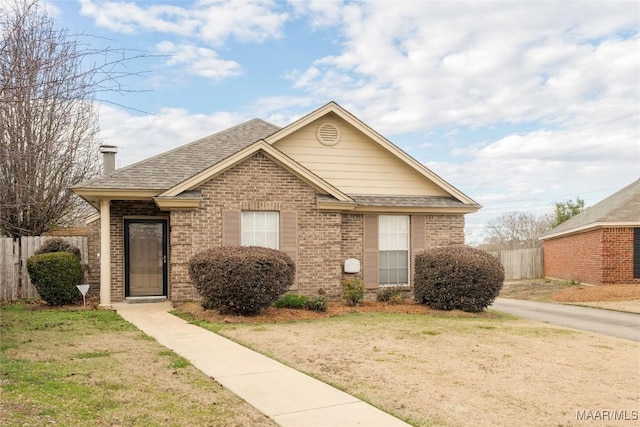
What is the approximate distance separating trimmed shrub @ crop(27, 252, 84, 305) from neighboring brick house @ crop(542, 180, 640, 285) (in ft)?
62.7

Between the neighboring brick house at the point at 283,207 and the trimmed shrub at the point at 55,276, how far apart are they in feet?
2.93

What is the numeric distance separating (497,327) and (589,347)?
2.18 metres

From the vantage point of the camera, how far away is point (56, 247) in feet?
53.4

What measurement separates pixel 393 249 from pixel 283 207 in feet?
13.0

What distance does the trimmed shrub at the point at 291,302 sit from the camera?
13.8m

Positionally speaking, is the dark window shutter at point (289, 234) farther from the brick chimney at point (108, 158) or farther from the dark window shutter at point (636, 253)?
the dark window shutter at point (636, 253)

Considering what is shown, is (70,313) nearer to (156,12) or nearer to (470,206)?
(156,12)

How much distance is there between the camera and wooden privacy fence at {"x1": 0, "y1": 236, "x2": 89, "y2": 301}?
55.0ft

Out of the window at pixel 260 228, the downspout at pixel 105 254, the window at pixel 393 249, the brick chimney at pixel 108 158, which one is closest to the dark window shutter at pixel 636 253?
the window at pixel 393 249

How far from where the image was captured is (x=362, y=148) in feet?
56.7

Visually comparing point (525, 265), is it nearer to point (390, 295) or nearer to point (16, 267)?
point (390, 295)

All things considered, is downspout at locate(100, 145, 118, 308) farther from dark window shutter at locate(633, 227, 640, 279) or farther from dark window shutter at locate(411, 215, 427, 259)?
dark window shutter at locate(633, 227, 640, 279)

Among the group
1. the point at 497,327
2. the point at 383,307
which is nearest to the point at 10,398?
the point at 497,327

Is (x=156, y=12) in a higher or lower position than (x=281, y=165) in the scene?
higher
